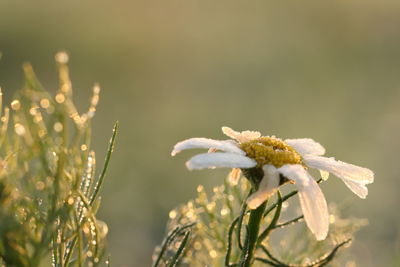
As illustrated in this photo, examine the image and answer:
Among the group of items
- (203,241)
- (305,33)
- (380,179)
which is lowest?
(203,241)

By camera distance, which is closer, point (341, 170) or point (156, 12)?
point (341, 170)

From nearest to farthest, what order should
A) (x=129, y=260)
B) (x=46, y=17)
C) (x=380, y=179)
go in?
(x=129, y=260) < (x=380, y=179) < (x=46, y=17)

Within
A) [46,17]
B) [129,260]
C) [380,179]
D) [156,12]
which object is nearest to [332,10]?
[156,12]

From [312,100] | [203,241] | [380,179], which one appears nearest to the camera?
[203,241]

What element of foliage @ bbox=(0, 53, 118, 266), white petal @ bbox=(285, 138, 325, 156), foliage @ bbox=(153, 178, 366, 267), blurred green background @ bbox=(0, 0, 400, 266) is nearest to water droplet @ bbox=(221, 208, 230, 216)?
foliage @ bbox=(153, 178, 366, 267)

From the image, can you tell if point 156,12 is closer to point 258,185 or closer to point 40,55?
point 40,55

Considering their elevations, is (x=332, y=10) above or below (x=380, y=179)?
above

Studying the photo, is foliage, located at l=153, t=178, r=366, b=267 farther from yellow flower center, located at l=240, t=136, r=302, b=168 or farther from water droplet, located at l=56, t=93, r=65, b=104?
water droplet, located at l=56, t=93, r=65, b=104

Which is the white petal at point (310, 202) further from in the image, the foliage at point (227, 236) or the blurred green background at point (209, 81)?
the blurred green background at point (209, 81)

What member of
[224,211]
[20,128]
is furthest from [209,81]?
[20,128]
